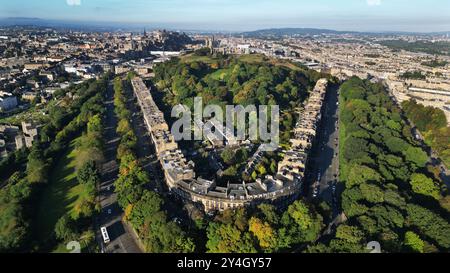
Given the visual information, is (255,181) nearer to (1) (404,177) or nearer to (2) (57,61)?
(1) (404,177)

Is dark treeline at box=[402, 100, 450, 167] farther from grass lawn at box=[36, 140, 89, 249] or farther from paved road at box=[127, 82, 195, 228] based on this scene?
grass lawn at box=[36, 140, 89, 249]

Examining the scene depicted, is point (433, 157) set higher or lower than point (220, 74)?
lower

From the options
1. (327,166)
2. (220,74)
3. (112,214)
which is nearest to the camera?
(112,214)

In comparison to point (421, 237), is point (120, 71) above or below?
above

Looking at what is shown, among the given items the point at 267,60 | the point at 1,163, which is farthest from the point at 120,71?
the point at 1,163

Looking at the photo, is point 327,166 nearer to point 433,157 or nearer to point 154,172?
point 433,157

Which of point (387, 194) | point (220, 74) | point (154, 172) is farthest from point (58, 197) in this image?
point (220, 74)

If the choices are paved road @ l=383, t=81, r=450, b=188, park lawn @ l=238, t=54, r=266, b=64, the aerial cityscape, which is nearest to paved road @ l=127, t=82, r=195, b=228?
the aerial cityscape
